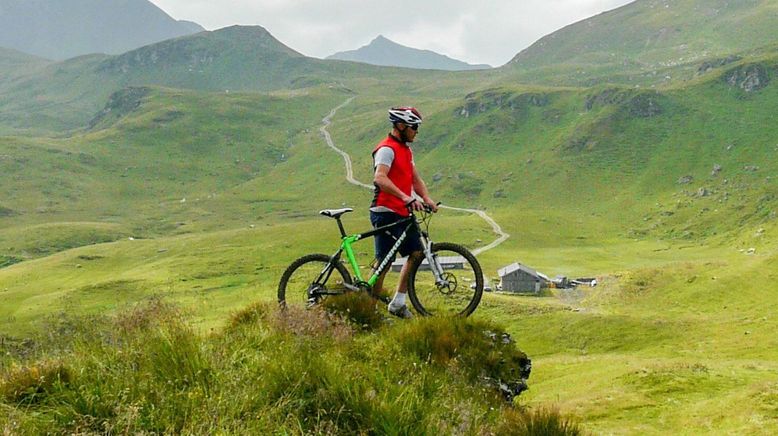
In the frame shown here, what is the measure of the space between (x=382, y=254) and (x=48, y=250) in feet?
512

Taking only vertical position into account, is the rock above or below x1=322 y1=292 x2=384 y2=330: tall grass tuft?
below

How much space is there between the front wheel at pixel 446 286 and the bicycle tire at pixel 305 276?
1.43m

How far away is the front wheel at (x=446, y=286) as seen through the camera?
34.1 ft

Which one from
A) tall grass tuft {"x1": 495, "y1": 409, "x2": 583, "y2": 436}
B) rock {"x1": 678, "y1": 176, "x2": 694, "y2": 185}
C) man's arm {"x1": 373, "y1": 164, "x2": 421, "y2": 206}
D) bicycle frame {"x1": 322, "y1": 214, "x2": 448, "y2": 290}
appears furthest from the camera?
rock {"x1": 678, "y1": 176, "x2": 694, "y2": 185}

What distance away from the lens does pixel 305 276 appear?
11.4m

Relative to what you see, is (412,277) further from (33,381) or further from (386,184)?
(33,381)

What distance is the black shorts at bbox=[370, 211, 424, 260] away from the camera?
10539 millimetres

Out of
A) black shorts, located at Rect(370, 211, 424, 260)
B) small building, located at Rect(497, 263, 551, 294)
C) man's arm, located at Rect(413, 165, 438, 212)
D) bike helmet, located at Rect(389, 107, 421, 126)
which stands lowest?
small building, located at Rect(497, 263, 551, 294)

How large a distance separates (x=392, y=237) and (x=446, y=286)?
1523 mm

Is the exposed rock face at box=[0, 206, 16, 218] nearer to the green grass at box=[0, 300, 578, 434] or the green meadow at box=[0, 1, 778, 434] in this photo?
the green meadow at box=[0, 1, 778, 434]

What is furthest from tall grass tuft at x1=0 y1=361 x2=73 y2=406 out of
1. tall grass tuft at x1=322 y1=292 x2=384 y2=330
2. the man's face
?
the man's face

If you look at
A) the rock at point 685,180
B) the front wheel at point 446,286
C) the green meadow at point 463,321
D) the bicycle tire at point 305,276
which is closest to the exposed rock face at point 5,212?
the green meadow at point 463,321

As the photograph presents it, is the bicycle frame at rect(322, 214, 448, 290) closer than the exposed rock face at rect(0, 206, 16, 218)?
Yes

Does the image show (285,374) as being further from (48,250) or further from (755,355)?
(48,250)
